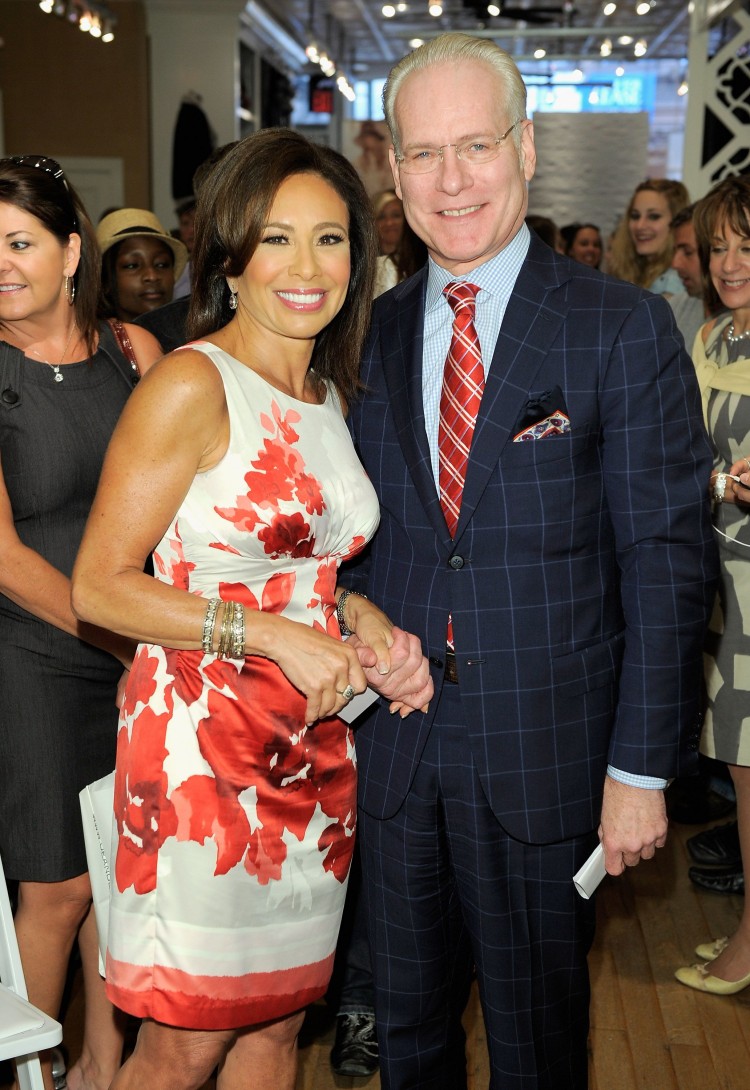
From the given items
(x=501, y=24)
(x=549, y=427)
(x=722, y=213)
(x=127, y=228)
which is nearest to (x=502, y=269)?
(x=549, y=427)

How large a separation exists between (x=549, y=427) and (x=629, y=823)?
0.64m

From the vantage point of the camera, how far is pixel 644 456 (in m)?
1.80

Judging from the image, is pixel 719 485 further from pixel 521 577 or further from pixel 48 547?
pixel 48 547

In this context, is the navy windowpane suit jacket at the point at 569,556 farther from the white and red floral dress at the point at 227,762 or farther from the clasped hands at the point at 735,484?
the clasped hands at the point at 735,484

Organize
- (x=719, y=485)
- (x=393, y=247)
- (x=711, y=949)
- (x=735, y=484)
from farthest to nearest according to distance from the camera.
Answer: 1. (x=393, y=247)
2. (x=711, y=949)
3. (x=735, y=484)
4. (x=719, y=485)

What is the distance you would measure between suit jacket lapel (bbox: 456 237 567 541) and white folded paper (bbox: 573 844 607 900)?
0.56 m

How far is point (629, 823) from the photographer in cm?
188

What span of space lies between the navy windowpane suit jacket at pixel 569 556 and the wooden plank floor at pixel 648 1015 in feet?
3.80

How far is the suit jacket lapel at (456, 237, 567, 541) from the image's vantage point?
1.85 meters

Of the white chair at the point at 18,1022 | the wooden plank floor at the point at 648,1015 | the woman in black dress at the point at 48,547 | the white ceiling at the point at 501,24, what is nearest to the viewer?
the white chair at the point at 18,1022

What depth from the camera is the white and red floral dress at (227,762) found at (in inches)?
71.6

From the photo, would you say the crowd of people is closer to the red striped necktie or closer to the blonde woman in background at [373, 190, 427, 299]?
the red striped necktie

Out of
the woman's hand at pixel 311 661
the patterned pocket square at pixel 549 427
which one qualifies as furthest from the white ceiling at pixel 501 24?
the woman's hand at pixel 311 661

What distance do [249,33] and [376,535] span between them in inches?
539
